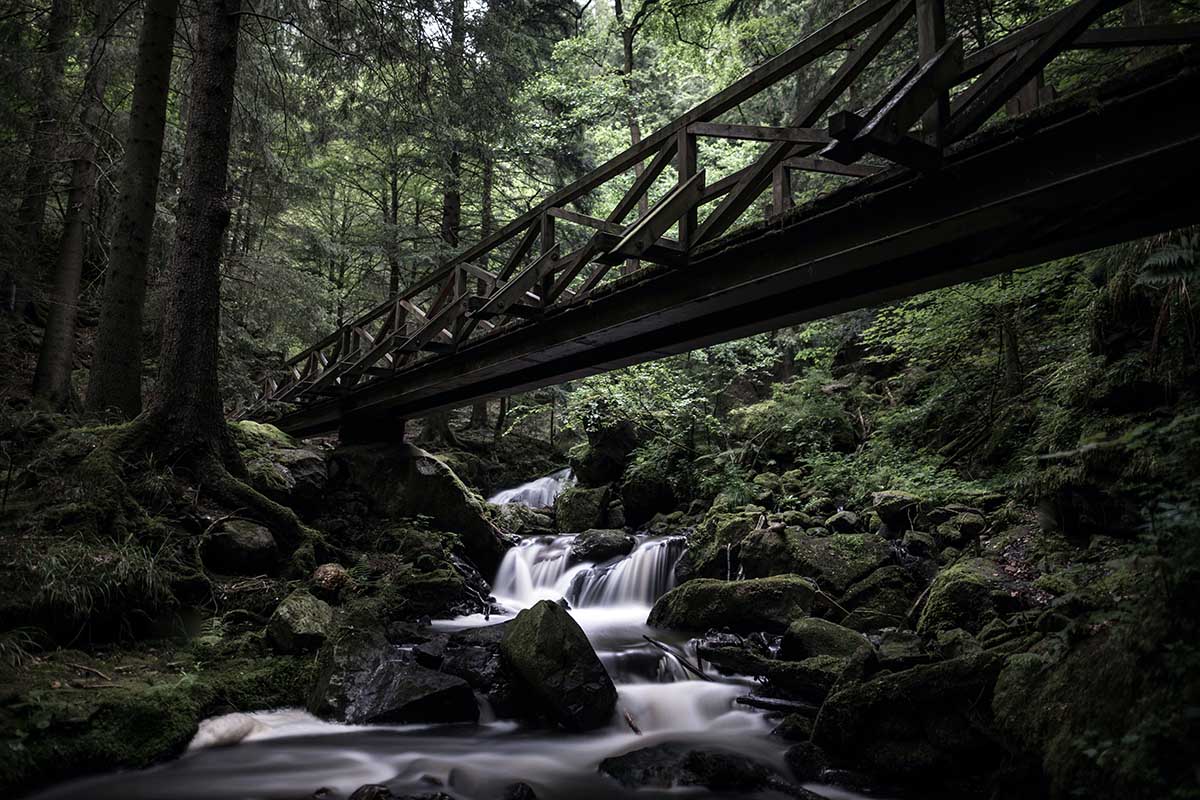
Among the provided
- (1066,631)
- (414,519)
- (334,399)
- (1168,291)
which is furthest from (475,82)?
(1066,631)

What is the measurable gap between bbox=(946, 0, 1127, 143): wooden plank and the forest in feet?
0.10

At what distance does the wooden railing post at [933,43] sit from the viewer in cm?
415

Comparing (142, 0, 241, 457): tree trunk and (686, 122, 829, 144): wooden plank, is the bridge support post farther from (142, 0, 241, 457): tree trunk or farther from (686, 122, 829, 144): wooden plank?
(686, 122, 829, 144): wooden plank

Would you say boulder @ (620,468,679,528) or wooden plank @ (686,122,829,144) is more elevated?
wooden plank @ (686,122,829,144)

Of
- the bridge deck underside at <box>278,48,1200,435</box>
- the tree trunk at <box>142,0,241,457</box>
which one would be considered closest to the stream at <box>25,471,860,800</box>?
the bridge deck underside at <box>278,48,1200,435</box>

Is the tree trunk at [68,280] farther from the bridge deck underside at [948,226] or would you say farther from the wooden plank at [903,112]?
the wooden plank at [903,112]

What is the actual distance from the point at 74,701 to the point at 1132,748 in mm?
6087

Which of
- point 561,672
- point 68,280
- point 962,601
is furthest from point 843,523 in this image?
point 68,280

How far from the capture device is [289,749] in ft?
17.2

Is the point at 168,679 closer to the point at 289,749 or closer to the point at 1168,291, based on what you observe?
the point at 289,749

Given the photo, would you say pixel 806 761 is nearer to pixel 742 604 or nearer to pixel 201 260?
pixel 742 604

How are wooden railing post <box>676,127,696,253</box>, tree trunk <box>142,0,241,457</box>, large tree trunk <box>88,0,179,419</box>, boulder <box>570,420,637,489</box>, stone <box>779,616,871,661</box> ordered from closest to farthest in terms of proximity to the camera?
wooden railing post <box>676,127,696,253</box> < stone <box>779,616,871,661</box> < tree trunk <box>142,0,241,457</box> < large tree trunk <box>88,0,179,419</box> < boulder <box>570,420,637,489</box>

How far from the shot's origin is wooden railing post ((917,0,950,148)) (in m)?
4.15

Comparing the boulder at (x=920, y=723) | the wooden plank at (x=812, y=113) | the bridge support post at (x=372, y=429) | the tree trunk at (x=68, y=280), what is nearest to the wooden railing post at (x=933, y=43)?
the wooden plank at (x=812, y=113)
